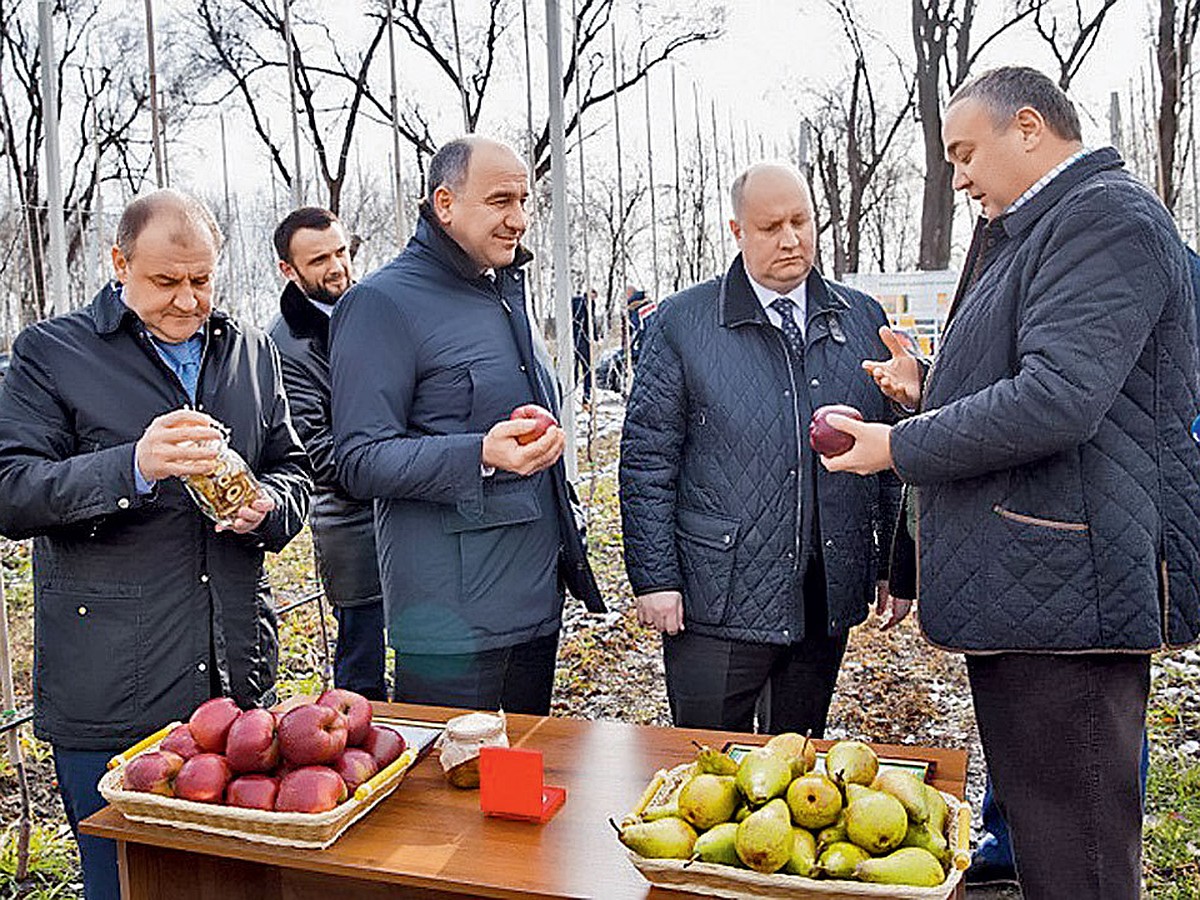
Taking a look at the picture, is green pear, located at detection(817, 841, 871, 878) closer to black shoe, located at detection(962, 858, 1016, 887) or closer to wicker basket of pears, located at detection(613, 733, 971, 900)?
wicker basket of pears, located at detection(613, 733, 971, 900)

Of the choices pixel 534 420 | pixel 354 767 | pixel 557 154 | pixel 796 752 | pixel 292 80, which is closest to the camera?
pixel 796 752

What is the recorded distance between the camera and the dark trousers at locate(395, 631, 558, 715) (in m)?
2.39

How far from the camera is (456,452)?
2.24 m

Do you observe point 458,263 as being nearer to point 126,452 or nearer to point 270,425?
point 270,425

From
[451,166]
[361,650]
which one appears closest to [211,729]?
[451,166]

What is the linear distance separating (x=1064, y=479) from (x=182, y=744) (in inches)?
57.0

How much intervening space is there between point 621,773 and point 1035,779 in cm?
71

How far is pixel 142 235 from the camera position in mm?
2037

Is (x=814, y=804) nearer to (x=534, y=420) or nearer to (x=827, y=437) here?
(x=827, y=437)

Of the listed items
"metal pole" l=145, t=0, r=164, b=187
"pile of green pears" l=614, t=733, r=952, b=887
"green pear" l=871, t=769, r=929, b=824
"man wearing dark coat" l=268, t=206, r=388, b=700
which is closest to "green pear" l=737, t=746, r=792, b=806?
"pile of green pears" l=614, t=733, r=952, b=887

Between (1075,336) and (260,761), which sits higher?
(1075,336)

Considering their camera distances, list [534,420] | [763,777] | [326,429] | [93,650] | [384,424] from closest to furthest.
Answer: [763,777]
[93,650]
[534,420]
[384,424]
[326,429]

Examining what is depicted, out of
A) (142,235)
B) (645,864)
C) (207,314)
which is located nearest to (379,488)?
(207,314)

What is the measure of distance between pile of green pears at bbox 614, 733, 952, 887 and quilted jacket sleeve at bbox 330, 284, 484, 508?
0.90m
